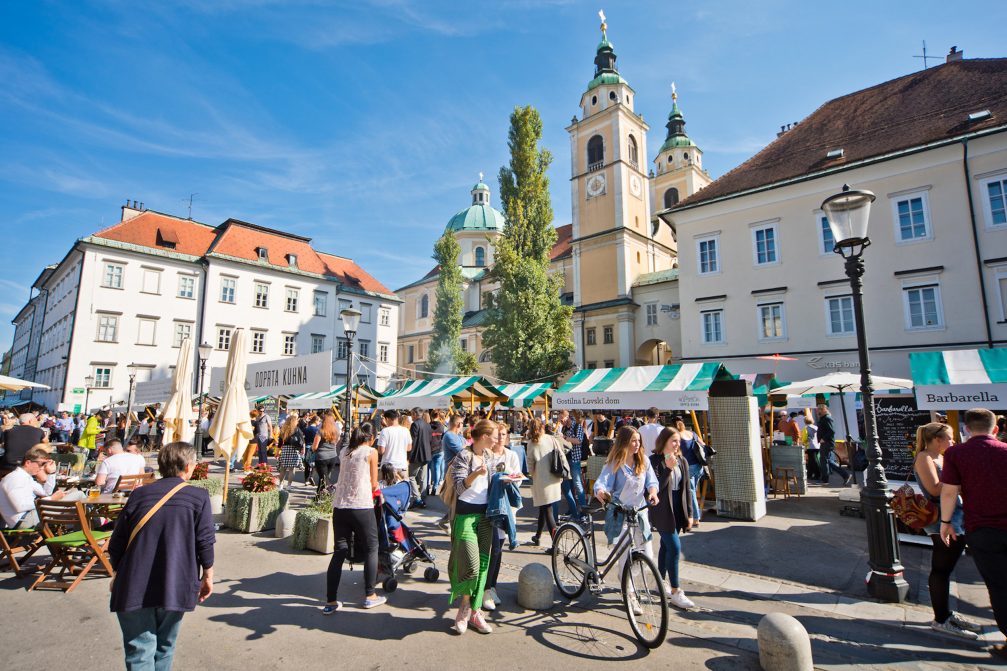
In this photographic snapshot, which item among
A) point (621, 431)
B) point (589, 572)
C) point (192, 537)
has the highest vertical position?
point (621, 431)

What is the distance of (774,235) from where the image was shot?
24344mm

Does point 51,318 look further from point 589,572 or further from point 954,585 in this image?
point 954,585

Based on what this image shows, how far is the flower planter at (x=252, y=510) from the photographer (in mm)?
8539

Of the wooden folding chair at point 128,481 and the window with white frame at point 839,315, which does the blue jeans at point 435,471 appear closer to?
the wooden folding chair at point 128,481

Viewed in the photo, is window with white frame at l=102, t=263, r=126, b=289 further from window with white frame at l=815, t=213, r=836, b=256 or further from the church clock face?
window with white frame at l=815, t=213, r=836, b=256

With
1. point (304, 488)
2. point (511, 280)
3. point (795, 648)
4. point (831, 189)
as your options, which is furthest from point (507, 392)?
point (795, 648)

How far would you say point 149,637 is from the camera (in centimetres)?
319

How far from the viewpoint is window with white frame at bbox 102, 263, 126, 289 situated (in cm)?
3072

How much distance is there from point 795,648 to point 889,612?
226 centimetres

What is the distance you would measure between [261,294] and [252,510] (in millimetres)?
32169

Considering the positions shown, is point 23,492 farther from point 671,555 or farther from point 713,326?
point 713,326

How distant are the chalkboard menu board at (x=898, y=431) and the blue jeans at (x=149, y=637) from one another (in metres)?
14.4

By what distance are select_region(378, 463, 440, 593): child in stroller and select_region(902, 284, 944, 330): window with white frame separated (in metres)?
23.2

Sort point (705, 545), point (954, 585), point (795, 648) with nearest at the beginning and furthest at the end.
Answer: point (795, 648) → point (954, 585) → point (705, 545)
